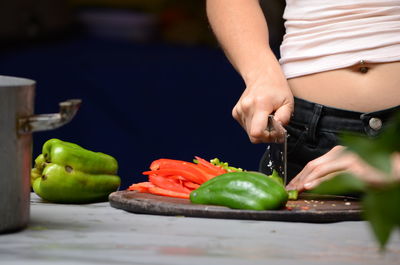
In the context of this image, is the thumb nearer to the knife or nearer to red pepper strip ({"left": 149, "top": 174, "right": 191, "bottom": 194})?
the knife

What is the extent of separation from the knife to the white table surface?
34 cm

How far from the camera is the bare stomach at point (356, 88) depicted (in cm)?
166

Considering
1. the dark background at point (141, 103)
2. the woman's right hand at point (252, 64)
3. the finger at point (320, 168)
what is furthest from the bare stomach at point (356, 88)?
the dark background at point (141, 103)

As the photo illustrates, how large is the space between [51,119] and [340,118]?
2.87ft

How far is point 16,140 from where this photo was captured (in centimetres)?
97

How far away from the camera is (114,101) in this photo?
361 centimetres

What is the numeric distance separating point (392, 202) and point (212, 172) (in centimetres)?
114

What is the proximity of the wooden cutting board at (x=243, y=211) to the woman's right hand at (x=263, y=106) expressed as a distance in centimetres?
19

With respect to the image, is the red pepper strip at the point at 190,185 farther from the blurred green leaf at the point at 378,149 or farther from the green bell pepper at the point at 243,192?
the blurred green leaf at the point at 378,149

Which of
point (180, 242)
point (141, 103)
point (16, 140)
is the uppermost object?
point (16, 140)

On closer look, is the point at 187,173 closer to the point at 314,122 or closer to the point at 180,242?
the point at 314,122

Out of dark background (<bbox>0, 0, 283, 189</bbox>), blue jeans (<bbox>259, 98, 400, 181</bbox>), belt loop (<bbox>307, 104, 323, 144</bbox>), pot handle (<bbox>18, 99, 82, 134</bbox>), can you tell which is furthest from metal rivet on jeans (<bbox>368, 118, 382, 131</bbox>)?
dark background (<bbox>0, 0, 283, 189</bbox>)

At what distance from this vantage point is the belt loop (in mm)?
1681

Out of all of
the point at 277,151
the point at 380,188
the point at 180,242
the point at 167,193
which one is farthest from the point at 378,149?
the point at 277,151
